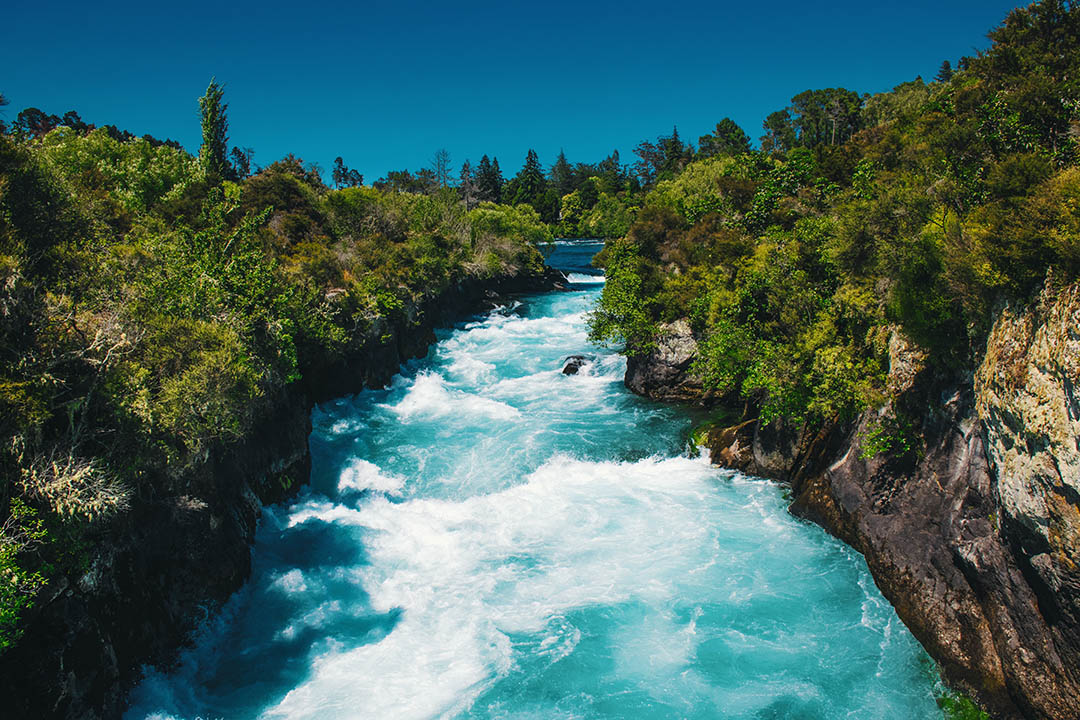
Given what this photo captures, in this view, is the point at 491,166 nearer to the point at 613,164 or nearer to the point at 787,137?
the point at 613,164

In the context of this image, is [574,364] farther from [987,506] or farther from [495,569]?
[987,506]

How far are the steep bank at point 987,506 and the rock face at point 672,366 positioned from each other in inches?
407

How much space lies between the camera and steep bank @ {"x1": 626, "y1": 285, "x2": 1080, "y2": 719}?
1028 centimetres

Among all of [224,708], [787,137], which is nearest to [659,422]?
[224,708]

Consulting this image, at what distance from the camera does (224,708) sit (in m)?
13.0

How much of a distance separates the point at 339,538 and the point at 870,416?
16.8 metres

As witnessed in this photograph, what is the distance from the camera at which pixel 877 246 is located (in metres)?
18.0

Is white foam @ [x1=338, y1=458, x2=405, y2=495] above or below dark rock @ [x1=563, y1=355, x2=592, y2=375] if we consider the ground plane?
below

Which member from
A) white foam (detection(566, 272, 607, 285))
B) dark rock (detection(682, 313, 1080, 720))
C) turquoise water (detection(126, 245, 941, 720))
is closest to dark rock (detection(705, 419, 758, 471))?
turquoise water (detection(126, 245, 941, 720))

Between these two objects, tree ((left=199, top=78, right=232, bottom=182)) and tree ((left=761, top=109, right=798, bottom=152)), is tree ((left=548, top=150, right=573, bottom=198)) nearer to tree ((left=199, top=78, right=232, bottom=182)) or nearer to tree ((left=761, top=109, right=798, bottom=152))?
tree ((left=761, top=109, right=798, bottom=152))

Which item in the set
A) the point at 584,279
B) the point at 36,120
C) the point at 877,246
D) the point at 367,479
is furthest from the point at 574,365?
the point at 36,120

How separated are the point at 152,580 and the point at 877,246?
21725 millimetres

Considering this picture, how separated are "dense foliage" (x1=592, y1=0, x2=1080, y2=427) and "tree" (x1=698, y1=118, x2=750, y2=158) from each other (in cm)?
7896

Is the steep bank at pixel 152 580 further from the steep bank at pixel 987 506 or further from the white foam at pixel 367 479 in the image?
the steep bank at pixel 987 506
